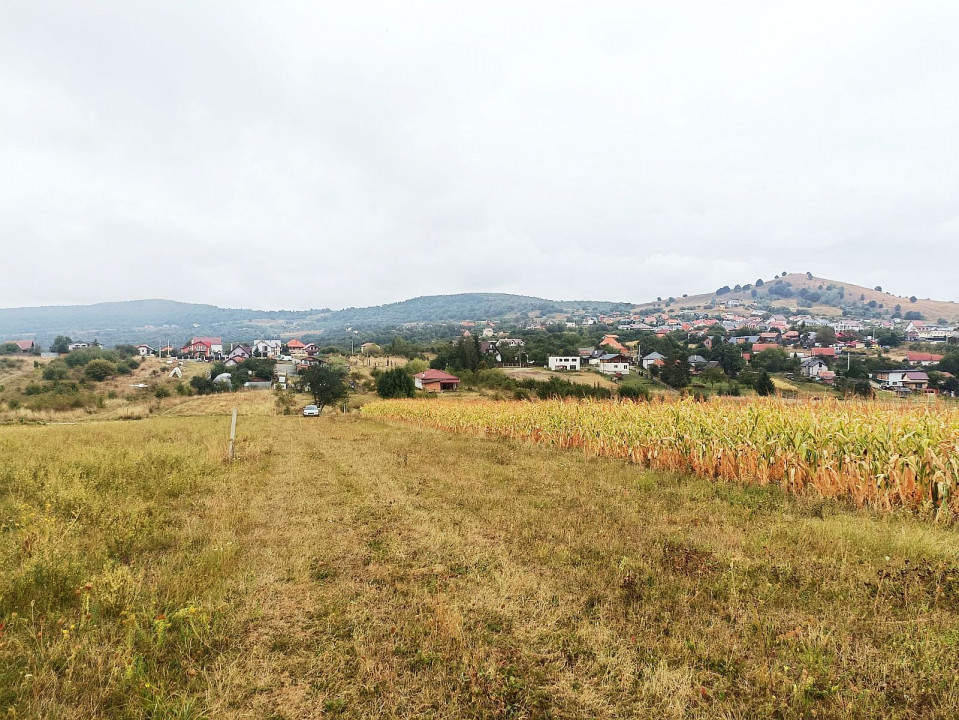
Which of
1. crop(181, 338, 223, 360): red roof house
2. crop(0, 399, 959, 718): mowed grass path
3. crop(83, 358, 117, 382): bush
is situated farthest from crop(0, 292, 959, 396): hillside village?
crop(0, 399, 959, 718): mowed grass path

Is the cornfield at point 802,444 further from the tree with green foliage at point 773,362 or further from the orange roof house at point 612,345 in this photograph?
the orange roof house at point 612,345

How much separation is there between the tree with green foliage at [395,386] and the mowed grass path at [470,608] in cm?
4511

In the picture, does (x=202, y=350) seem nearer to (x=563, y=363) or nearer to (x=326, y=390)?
(x=326, y=390)

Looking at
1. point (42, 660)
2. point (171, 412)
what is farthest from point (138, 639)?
point (171, 412)

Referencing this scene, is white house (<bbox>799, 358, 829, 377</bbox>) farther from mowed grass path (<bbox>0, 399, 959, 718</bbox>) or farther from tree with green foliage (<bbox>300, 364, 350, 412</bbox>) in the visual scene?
mowed grass path (<bbox>0, 399, 959, 718</bbox>)

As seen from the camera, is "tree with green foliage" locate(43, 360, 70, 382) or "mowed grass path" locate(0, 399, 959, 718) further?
"tree with green foliage" locate(43, 360, 70, 382)

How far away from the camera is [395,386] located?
5419 centimetres

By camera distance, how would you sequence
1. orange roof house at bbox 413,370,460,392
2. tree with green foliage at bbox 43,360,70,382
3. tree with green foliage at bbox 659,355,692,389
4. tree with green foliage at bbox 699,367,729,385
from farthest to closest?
Result: 1. tree with green foliage at bbox 659,355,692,389
2. tree with green foliage at bbox 699,367,729,385
3. tree with green foliage at bbox 43,360,70,382
4. orange roof house at bbox 413,370,460,392

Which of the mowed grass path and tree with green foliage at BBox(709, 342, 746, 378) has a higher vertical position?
the mowed grass path

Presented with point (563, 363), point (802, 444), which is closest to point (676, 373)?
point (563, 363)

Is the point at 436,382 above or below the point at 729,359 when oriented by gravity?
below

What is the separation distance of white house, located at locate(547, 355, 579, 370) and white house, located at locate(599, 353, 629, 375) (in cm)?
622

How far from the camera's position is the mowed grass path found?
3.33 metres

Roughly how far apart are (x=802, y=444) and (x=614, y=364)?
95.3m
